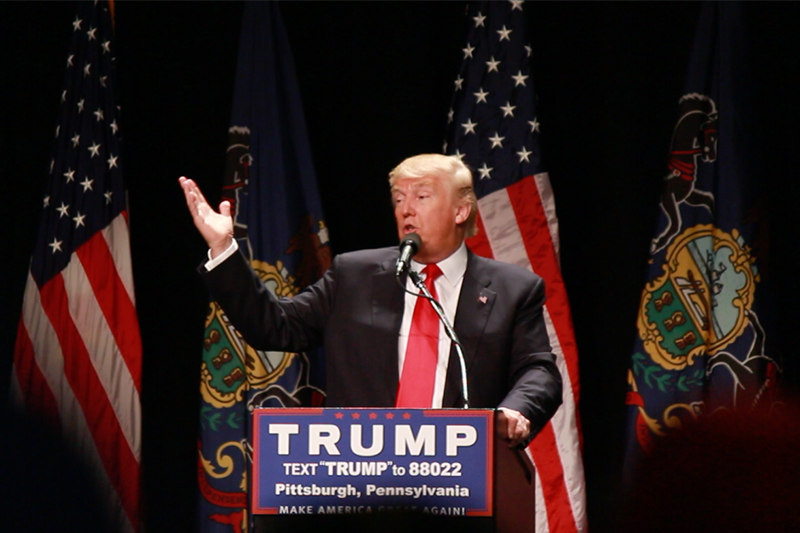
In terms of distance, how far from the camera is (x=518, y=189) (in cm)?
377

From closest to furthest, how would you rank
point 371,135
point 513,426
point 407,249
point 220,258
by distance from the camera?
point 513,426 < point 407,249 < point 220,258 < point 371,135

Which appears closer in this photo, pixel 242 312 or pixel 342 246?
pixel 242 312

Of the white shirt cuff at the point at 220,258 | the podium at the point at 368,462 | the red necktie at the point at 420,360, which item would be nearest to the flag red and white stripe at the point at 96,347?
the white shirt cuff at the point at 220,258

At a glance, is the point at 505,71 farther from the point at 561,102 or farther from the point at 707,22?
the point at 707,22

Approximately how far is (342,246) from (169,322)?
85cm

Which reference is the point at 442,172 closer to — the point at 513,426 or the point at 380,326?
the point at 380,326

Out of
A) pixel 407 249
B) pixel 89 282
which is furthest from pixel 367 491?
pixel 89 282

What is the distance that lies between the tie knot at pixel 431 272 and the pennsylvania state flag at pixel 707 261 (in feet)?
4.49

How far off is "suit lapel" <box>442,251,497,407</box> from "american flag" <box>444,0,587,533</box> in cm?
104

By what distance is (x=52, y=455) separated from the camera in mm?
629

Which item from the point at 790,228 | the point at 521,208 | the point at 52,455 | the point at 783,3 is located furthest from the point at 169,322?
the point at 52,455

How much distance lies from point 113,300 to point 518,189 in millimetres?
1745

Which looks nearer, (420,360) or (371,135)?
(420,360)

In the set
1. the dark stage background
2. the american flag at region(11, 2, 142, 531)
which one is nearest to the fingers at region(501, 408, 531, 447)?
the dark stage background
